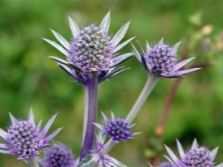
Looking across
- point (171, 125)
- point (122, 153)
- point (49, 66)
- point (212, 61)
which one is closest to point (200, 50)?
point (212, 61)

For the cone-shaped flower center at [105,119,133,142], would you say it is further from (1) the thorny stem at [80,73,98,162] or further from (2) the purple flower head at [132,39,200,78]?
(2) the purple flower head at [132,39,200,78]

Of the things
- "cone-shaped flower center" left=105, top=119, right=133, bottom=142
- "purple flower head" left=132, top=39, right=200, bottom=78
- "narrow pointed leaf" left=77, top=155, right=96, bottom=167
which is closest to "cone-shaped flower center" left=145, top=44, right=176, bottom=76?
"purple flower head" left=132, top=39, right=200, bottom=78

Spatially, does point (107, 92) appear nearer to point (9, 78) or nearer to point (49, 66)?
point (49, 66)

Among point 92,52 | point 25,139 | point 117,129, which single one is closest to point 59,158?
point 25,139

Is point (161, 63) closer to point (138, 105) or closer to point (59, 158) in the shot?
point (138, 105)

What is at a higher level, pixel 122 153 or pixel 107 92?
pixel 107 92

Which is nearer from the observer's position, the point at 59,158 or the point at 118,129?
the point at 118,129

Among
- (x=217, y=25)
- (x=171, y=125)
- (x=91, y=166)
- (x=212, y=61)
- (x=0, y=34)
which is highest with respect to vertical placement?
(x=217, y=25)
